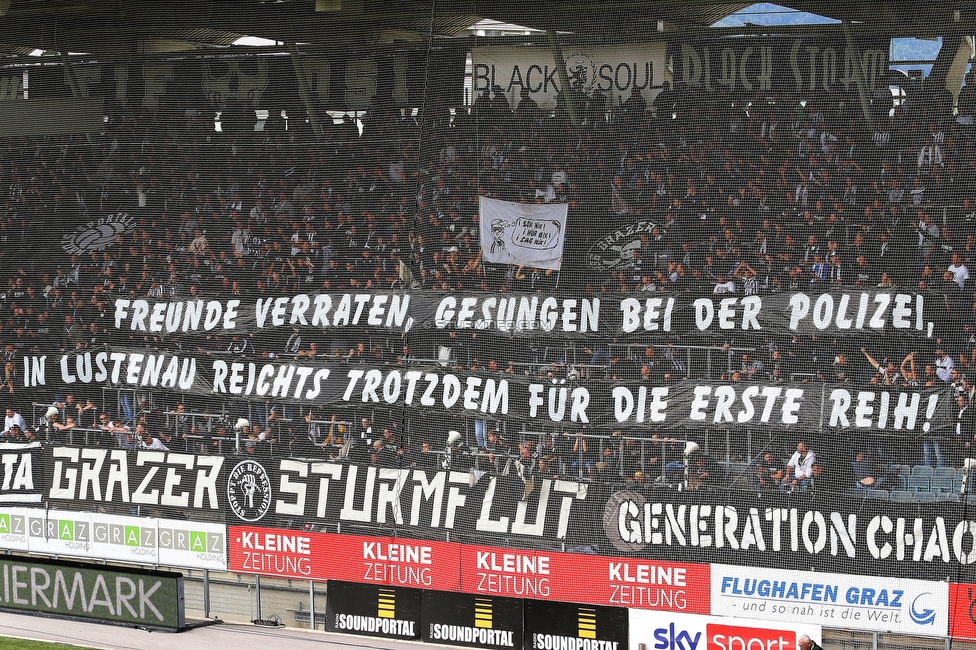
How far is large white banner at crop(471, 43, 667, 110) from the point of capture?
8.61 metres

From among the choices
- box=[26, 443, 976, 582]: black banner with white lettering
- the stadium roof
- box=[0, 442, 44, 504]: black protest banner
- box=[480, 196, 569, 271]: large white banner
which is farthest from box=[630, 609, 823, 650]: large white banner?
box=[0, 442, 44, 504]: black protest banner

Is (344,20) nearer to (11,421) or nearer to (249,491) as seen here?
(249,491)

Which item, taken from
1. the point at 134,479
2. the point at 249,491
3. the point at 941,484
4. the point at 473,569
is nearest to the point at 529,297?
the point at 473,569

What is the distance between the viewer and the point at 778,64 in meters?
8.27

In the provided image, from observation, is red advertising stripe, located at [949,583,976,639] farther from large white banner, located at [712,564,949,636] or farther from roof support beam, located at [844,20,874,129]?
roof support beam, located at [844,20,874,129]

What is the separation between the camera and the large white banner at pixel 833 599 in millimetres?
7520

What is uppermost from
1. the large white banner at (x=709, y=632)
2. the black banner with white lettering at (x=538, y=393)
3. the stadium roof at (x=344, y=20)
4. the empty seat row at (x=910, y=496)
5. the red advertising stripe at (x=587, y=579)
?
the stadium roof at (x=344, y=20)

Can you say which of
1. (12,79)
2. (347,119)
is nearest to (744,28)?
(347,119)

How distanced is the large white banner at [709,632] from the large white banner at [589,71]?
12.3 feet

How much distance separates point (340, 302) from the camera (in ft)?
29.9

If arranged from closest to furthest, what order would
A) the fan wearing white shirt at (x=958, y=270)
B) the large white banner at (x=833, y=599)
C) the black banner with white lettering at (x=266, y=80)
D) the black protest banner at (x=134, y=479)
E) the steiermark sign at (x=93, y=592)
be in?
the large white banner at (x=833, y=599) → the fan wearing white shirt at (x=958, y=270) → the steiermark sign at (x=93, y=592) → the black banner with white lettering at (x=266, y=80) → the black protest banner at (x=134, y=479)

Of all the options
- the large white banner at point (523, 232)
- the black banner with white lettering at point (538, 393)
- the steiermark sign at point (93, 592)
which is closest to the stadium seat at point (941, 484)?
the black banner with white lettering at point (538, 393)

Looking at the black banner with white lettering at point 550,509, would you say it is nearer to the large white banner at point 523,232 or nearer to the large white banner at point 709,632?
the large white banner at point 709,632

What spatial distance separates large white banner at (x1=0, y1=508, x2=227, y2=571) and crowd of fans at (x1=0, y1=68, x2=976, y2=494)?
67 cm
